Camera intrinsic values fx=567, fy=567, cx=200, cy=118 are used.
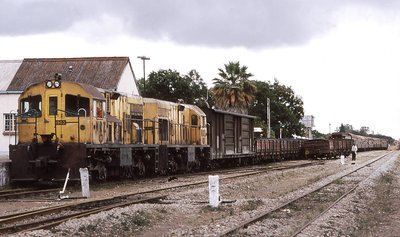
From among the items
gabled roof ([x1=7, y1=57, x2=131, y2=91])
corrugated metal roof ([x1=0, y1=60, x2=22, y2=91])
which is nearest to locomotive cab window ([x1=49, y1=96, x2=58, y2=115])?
gabled roof ([x1=7, y1=57, x2=131, y2=91])

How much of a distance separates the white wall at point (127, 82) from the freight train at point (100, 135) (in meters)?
17.9

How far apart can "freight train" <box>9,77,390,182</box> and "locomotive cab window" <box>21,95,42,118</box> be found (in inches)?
1.4

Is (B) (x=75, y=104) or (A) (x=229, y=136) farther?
(A) (x=229, y=136)

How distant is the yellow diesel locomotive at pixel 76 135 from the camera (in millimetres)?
18734

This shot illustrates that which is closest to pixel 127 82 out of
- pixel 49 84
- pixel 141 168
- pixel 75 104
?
pixel 141 168

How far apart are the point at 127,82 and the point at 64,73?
17.6 ft

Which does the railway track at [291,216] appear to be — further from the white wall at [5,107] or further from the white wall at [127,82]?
the white wall at [5,107]

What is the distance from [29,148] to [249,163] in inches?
1007

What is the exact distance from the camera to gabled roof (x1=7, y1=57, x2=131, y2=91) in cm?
4662

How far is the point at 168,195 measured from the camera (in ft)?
56.0

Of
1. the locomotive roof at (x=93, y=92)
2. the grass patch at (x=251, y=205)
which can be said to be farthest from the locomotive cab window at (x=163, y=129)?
the grass patch at (x=251, y=205)

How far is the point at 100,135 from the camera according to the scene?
792 inches

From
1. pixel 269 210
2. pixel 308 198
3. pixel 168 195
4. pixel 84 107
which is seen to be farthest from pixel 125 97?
pixel 269 210

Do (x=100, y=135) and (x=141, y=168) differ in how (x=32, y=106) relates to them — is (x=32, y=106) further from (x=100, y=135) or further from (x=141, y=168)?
(x=141, y=168)
